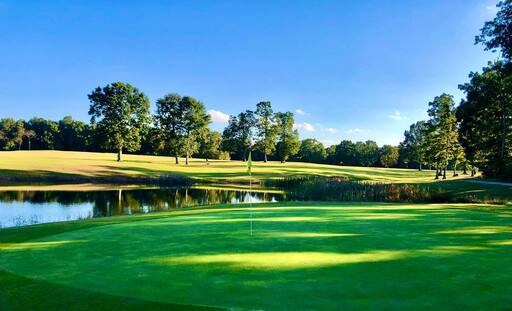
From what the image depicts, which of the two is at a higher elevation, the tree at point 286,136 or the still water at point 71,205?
the tree at point 286,136

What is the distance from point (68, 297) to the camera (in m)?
5.72

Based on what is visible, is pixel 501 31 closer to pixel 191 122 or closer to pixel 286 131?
pixel 191 122

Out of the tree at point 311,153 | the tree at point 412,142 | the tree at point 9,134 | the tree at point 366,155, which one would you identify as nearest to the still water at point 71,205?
the tree at point 412,142

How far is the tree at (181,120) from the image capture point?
74.6m

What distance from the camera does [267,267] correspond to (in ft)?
22.5

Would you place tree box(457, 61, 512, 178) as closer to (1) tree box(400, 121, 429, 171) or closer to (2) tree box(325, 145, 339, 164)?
(1) tree box(400, 121, 429, 171)

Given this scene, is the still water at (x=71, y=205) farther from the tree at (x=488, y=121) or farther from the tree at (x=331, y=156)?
the tree at (x=331, y=156)

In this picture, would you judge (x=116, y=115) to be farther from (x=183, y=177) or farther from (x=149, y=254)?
(x=149, y=254)

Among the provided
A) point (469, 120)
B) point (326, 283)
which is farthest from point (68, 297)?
point (469, 120)

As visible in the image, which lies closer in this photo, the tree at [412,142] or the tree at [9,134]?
the tree at [412,142]

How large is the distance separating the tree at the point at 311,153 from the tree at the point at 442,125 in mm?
67079

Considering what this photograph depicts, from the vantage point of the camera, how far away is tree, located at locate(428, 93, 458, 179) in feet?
178

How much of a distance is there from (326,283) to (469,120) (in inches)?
1895

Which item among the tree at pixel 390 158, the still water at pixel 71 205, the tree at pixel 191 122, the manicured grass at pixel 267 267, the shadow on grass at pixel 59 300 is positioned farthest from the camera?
the tree at pixel 390 158
